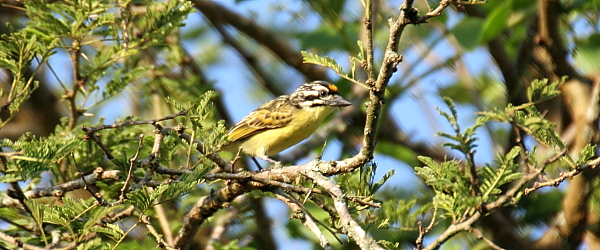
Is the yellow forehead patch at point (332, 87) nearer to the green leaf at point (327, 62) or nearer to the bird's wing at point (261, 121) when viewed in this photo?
the bird's wing at point (261, 121)

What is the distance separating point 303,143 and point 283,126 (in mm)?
765

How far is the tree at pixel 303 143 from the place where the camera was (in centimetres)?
290

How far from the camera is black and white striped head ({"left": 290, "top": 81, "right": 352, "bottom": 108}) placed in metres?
5.45

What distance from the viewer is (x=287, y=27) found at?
7.23 metres

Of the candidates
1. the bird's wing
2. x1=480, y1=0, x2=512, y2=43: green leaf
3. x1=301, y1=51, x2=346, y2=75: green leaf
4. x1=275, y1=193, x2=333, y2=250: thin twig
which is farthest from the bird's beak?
x1=301, y1=51, x2=346, y2=75: green leaf

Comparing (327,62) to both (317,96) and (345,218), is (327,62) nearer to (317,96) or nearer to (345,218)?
(345,218)

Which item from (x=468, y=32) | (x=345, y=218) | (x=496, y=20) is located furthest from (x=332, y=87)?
(x=345, y=218)

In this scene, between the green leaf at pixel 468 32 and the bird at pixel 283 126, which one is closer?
the green leaf at pixel 468 32

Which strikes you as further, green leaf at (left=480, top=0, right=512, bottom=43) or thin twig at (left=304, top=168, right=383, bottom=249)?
green leaf at (left=480, top=0, right=512, bottom=43)

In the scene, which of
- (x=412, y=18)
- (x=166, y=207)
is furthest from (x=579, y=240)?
(x=412, y=18)

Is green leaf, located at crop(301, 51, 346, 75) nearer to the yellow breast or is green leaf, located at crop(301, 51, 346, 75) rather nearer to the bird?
the bird

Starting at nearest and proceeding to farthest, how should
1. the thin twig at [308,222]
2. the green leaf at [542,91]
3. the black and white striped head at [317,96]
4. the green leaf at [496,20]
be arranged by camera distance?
the thin twig at [308,222] < the green leaf at [542,91] < the green leaf at [496,20] < the black and white striped head at [317,96]

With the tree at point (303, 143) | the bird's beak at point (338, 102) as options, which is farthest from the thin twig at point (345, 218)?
the bird's beak at point (338, 102)

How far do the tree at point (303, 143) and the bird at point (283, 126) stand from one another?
263mm
